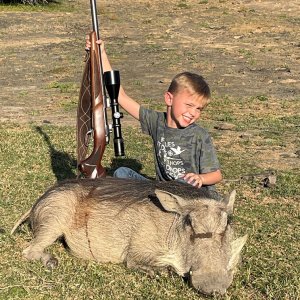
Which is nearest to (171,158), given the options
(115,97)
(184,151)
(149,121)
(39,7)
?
(184,151)

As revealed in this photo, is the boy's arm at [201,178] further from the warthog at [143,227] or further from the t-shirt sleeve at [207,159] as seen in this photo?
the warthog at [143,227]

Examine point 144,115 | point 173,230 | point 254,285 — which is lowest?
point 254,285

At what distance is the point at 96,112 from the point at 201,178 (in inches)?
44.1

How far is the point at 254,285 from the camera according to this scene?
12.5ft

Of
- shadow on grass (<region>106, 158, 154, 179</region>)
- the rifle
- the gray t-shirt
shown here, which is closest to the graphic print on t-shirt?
the gray t-shirt

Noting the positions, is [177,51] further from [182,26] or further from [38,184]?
[38,184]

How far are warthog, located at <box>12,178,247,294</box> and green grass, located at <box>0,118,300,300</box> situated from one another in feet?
0.38

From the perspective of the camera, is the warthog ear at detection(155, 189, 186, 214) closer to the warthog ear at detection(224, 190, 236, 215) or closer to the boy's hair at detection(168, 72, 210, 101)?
the warthog ear at detection(224, 190, 236, 215)

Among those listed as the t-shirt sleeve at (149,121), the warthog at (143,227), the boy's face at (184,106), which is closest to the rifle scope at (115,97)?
the t-shirt sleeve at (149,121)

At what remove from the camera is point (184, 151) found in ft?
15.0

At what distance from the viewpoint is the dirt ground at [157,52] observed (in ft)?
37.4

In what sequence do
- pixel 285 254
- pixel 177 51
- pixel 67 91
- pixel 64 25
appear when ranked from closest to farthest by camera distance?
pixel 285 254, pixel 67 91, pixel 177 51, pixel 64 25

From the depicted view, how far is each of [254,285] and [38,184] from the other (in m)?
2.74

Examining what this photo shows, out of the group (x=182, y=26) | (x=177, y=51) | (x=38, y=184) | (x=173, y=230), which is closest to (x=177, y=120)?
(x=173, y=230)
